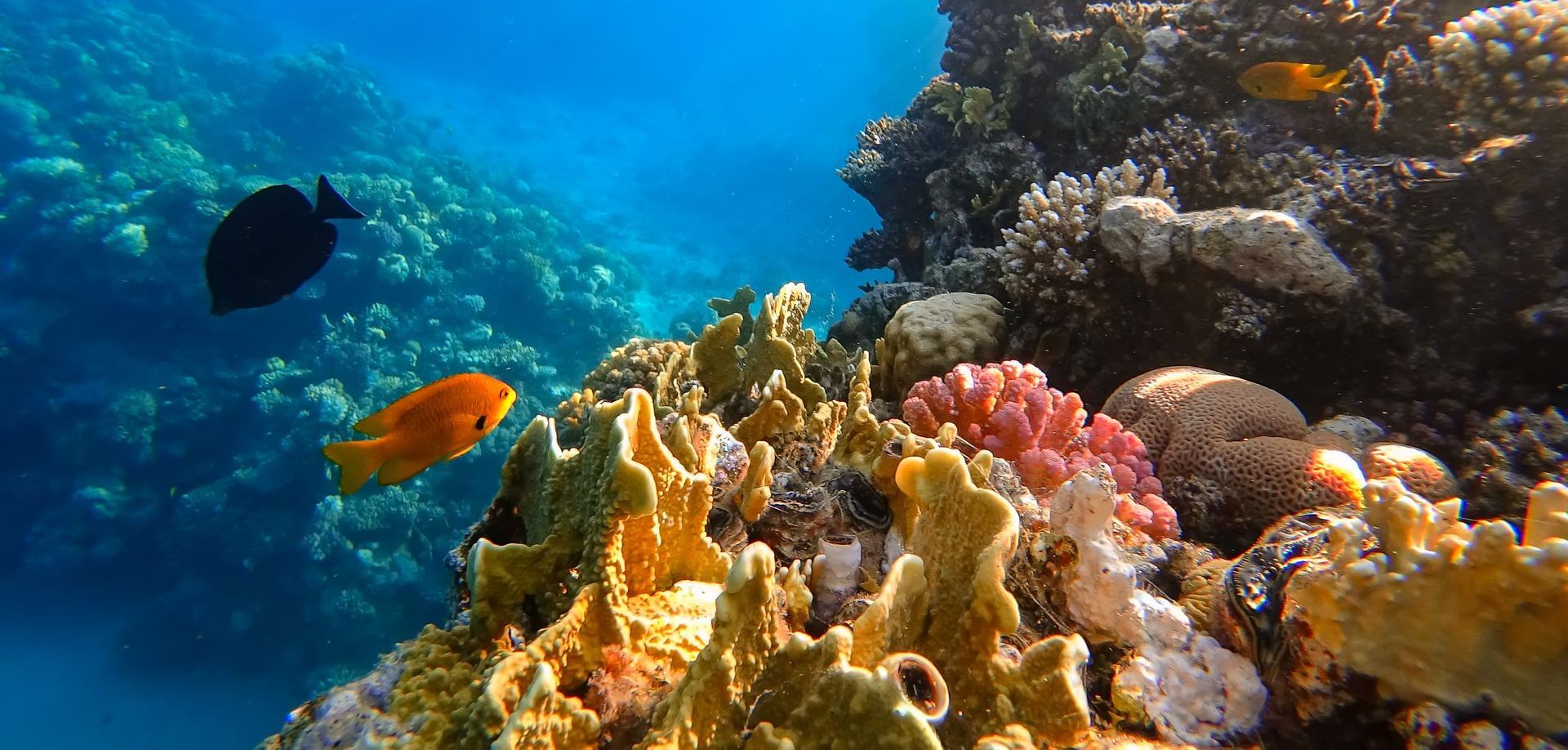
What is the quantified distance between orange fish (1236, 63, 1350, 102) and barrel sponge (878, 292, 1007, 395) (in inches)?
95.4

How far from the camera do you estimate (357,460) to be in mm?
2090

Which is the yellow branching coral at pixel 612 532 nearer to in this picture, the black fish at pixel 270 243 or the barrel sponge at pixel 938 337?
the black fish at pixel 270 243

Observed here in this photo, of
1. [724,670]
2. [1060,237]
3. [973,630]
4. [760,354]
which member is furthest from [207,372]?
[973,630]

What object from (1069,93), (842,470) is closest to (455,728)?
(842,470)

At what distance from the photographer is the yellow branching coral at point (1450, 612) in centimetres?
115

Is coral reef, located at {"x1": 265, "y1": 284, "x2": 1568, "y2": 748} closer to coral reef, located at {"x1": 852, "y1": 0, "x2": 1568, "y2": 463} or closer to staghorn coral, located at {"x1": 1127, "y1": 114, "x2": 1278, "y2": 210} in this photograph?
coral reef, located at {"x1": 852, "y1": 0, "x2": 1568, "y2": 463}

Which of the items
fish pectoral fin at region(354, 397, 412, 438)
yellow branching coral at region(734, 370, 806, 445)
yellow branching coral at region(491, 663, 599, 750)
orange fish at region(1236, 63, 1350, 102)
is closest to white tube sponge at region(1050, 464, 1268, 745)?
yellow branching coral at region(734, 370, 806, 445)

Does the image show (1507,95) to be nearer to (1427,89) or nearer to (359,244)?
(1427,89)

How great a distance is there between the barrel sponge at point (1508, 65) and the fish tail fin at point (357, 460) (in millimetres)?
6201

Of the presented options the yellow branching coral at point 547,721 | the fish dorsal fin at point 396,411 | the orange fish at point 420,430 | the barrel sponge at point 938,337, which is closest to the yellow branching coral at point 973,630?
the yellow branching coral at point 547,721

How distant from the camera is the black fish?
3037 mm

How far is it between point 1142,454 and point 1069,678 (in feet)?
6.64

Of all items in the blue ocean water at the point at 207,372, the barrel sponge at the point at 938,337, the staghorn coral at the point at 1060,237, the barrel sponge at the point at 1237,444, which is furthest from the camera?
the blue ocean water at the point at 207,372

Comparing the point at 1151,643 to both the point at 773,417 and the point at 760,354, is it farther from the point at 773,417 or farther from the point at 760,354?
the point at 760,354
